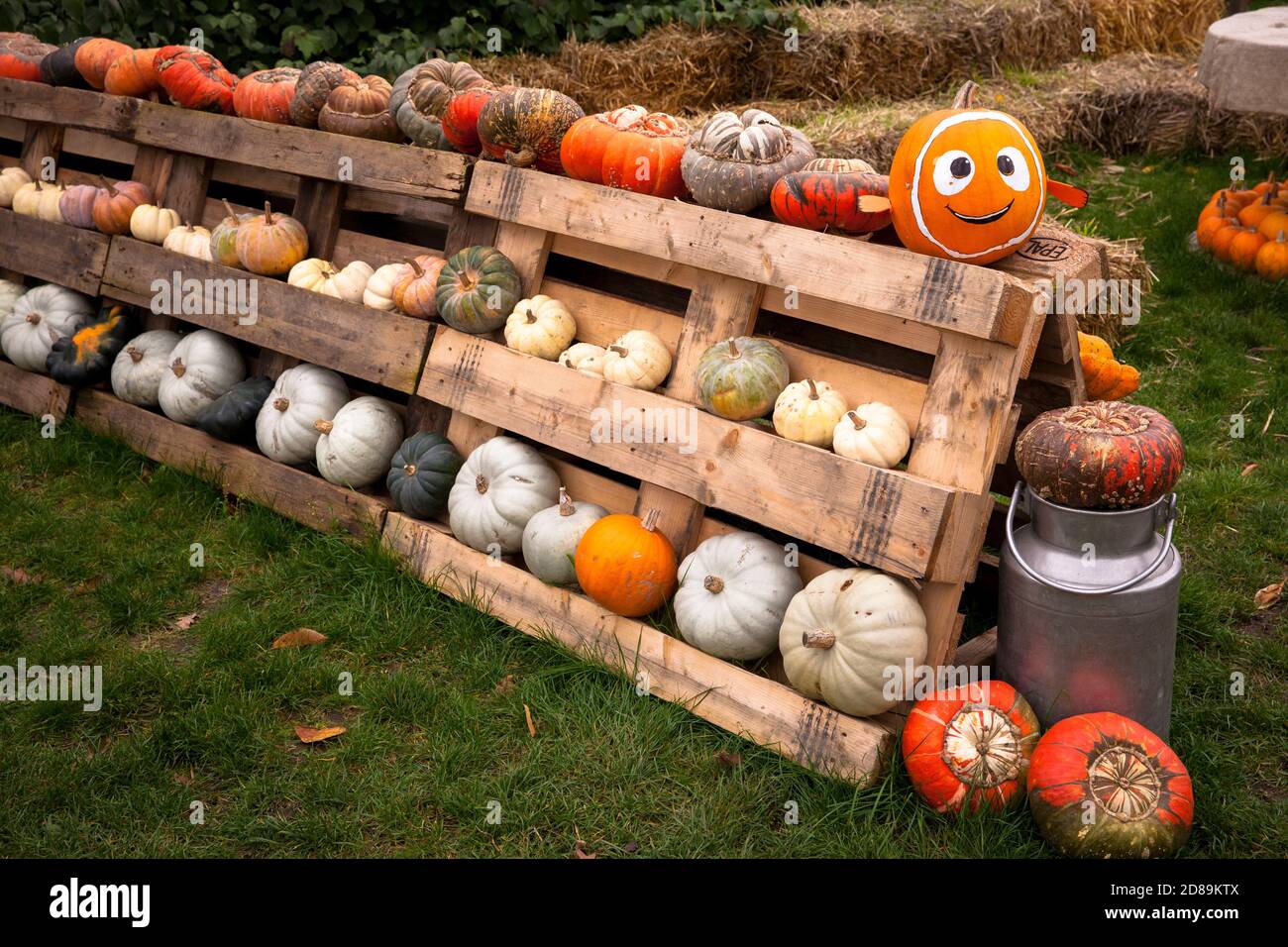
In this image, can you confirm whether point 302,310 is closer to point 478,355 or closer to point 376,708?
point 478,355

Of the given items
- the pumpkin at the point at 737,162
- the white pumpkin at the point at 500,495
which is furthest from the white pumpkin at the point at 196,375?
the pumpkin at the point at 737,162

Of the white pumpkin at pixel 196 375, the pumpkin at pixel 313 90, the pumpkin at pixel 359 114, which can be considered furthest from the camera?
the white pumpkin at pixel 196 375

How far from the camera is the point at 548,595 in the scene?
4.00 meters

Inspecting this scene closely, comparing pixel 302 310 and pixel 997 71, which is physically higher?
pixel 997 71

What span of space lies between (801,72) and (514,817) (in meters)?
7.54

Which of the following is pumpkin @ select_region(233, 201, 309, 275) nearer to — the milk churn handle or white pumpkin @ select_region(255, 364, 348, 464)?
white pumpkin @ select_region(255, 364, 348, 464)

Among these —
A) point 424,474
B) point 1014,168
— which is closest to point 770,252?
point 1014,168

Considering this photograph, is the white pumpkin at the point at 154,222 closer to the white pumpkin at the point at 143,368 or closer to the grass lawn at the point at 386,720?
the white pumpkin at the point at 143,368

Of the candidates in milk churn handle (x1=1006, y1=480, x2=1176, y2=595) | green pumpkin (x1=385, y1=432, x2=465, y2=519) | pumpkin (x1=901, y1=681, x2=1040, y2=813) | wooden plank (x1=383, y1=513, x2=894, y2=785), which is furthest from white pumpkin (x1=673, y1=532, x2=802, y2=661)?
green pumpkin (x1=385, y1=432, x2=465, y2=519)

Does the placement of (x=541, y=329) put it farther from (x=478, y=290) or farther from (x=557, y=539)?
(x=557, y=539)

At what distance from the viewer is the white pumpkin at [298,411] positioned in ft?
15.4

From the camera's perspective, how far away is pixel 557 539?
3.95 meters

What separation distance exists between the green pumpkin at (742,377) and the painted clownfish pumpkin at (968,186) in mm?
584
